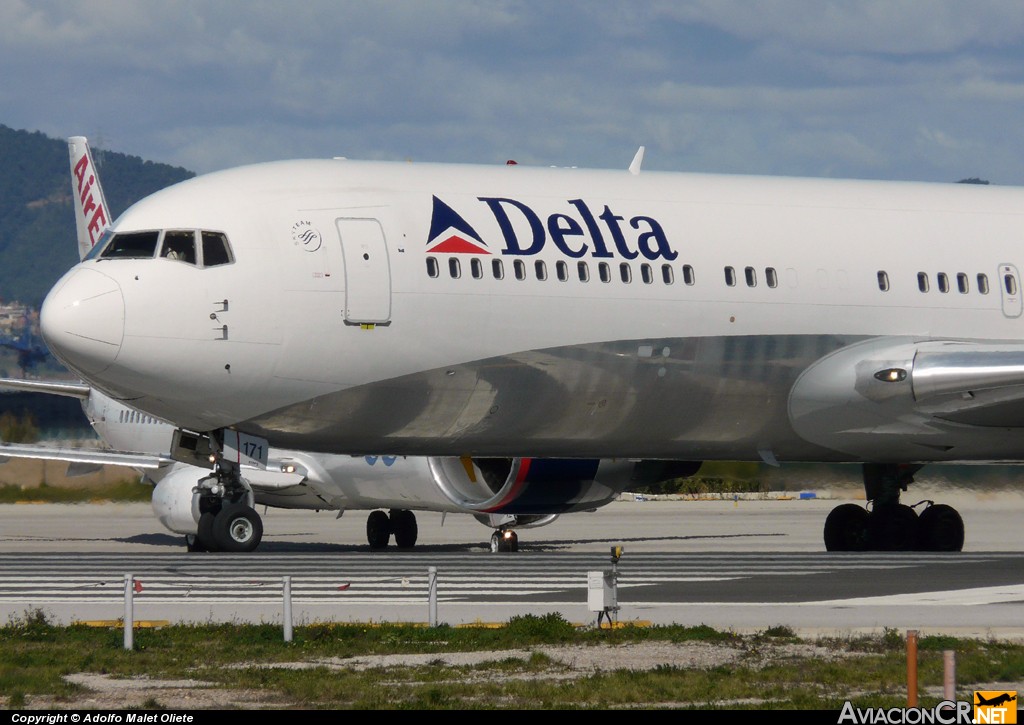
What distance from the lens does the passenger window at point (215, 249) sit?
2081 cm

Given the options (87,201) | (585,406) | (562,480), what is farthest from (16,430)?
(585,406)

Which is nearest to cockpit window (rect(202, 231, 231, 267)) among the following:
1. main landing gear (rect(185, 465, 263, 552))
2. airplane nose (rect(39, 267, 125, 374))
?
airplane nose (rect(39, 267, 125, 374))

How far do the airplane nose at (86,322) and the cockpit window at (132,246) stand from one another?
67cm

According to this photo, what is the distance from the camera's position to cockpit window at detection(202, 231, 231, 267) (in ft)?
68.3

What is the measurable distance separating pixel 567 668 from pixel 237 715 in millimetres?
3329

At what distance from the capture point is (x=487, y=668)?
13594 millimetres

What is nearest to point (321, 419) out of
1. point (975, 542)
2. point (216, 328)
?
point (216, 328)

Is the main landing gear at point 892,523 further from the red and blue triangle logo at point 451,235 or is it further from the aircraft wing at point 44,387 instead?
the aircraft wing at point 44,387

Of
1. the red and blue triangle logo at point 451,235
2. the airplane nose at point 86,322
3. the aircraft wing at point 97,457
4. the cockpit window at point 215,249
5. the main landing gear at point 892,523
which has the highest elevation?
the red and blue triangle logo at point 451,235

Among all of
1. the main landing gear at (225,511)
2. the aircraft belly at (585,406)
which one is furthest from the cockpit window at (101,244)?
the main landing gear at (225,511)

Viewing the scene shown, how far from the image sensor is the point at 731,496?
222 ft

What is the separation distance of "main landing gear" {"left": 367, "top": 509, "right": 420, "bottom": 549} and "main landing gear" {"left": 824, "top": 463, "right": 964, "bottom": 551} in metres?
11.2

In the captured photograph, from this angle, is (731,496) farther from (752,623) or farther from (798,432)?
(752,623)

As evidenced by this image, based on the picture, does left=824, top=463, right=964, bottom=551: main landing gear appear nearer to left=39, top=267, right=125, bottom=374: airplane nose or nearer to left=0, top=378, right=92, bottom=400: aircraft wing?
left=39, top=267, right=125, bottom=374: airplane nose
